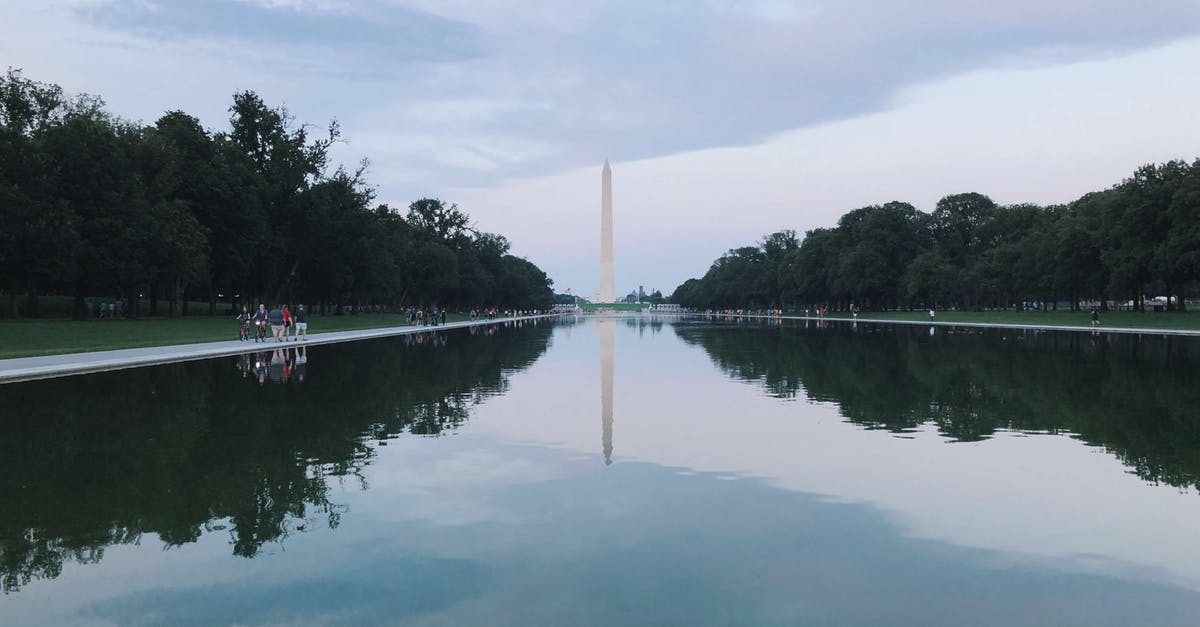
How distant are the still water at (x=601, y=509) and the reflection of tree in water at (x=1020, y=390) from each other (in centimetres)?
16

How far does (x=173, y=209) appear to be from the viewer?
5625 cm

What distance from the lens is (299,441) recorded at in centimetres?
1287

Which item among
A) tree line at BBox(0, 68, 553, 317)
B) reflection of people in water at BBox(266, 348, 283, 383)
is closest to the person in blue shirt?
reflection of people in water at BBox(266, 348, 283, 383)

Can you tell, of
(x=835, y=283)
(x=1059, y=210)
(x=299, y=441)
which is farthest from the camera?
(x=835, y=283)

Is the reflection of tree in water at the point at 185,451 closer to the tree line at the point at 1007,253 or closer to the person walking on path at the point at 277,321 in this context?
the person walking on path at the point at 277,321

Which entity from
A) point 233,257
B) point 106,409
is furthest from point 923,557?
point 233,257

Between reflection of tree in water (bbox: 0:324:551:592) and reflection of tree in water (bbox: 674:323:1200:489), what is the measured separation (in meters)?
8.75

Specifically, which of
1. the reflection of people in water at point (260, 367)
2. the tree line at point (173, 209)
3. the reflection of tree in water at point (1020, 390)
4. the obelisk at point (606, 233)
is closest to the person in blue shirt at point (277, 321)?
the reflection of people in water at point (260, 367)

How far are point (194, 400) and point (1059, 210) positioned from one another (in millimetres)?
110909

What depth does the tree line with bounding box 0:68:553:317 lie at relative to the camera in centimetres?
4903

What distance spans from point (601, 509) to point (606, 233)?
498 feet

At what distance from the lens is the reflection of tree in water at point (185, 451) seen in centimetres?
803

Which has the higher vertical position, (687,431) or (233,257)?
(233,257)

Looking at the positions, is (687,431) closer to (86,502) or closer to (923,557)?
(923,557)
